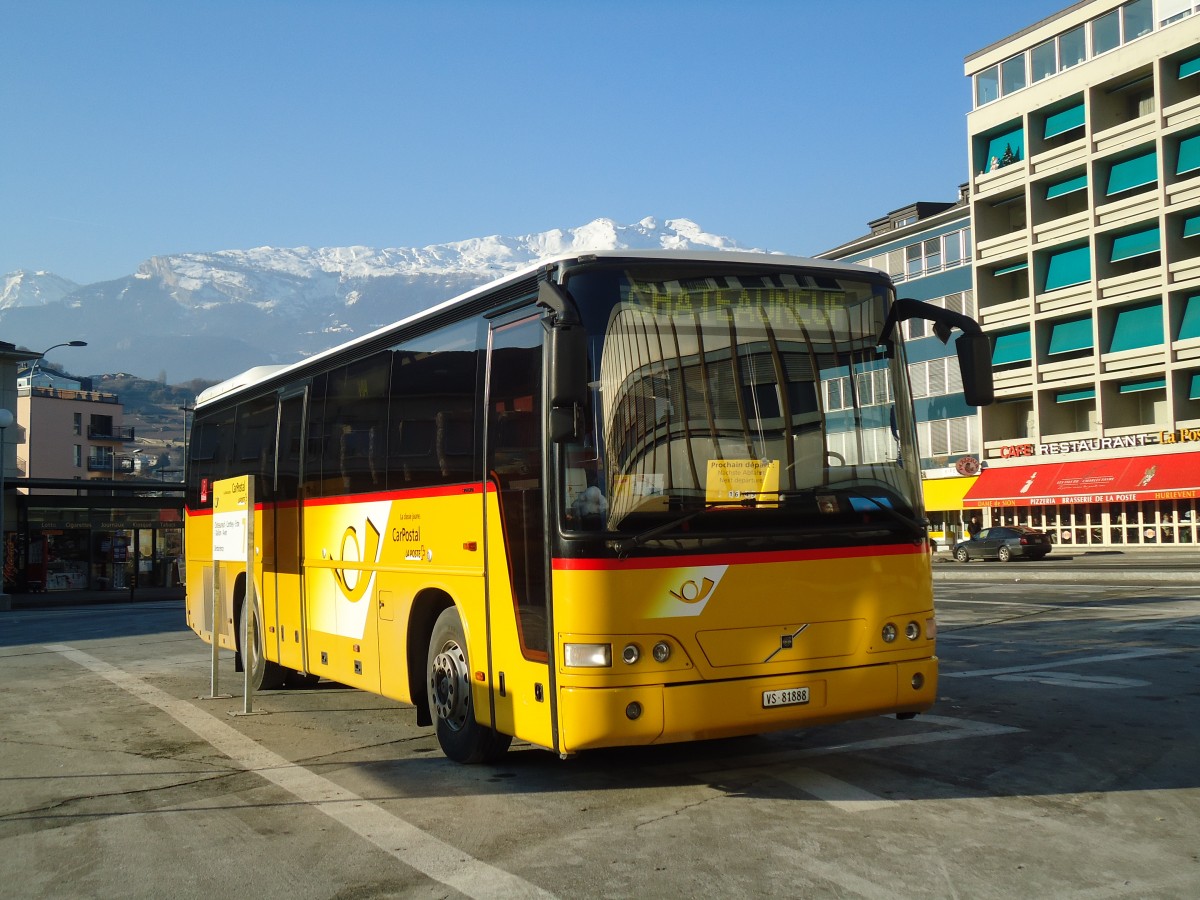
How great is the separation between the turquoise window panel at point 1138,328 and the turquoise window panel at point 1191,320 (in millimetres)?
893

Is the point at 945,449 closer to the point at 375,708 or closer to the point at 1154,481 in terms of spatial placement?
the point at 1154,481

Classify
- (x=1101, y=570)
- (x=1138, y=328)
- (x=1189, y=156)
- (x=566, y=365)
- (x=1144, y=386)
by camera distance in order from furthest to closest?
(x=1138, y=328) < (x=1144, y=386) < (x=1189, y=156) < (x=1101, y=570) < (x=566, y=365)

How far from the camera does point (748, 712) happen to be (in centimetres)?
728

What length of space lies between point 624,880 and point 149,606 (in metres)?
32.1

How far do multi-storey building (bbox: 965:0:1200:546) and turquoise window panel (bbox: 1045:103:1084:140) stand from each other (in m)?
0.07

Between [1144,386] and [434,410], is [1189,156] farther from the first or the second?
[434,410]

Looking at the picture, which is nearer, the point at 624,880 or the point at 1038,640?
the point at 624,880

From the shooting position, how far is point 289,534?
12359 mm

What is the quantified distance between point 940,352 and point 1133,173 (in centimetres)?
1343

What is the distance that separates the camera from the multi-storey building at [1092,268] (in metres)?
48.4

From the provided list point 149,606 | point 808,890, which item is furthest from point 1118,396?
point 808,890

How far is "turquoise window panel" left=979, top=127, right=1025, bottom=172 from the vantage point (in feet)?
186

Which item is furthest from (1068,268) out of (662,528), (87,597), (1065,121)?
(662,528)

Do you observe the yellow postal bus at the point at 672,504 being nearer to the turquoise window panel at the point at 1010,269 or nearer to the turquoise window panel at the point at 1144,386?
the turquoise window panel at the point at 1144,386
